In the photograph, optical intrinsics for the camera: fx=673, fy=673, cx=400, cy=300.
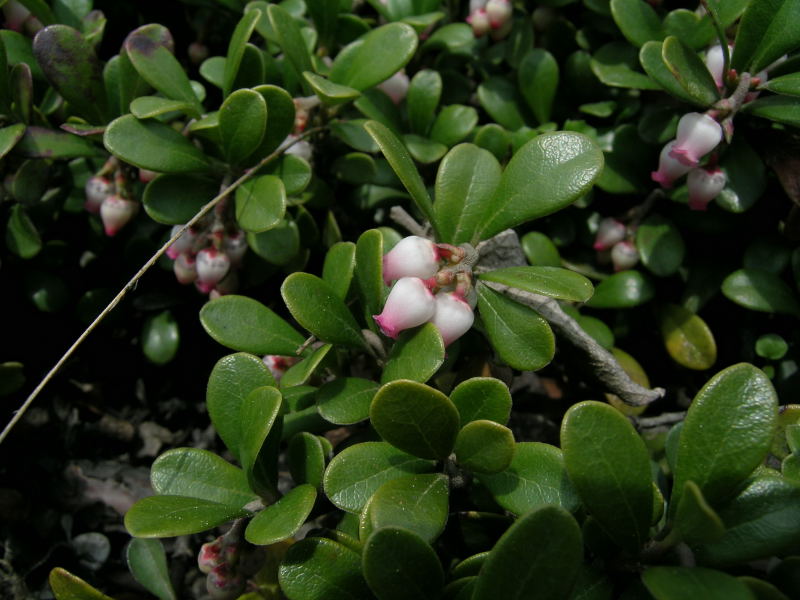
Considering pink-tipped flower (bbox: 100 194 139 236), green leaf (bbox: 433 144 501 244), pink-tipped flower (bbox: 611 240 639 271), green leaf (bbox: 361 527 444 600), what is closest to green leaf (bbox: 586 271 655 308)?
pink-tipped flower (bbox: 611 240 639 271)

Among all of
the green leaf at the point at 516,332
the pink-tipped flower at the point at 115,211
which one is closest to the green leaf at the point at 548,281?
the green leaf at the point at 516,332

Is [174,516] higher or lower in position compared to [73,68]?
lower

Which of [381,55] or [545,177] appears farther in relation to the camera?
[381,55]

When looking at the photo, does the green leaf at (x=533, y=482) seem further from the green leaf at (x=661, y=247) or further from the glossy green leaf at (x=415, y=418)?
the green leaf at (x=661, y=247)

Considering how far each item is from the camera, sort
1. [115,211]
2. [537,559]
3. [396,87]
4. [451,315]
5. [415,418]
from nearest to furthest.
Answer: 1. [537,559]
2. [415,418]
3. [451,315]
4. [115,211]
5. [396,87]

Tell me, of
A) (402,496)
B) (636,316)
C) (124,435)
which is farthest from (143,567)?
(636,316)

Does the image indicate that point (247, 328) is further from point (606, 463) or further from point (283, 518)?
point (606, 463)

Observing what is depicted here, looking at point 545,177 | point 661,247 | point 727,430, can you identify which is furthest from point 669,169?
point 727,430

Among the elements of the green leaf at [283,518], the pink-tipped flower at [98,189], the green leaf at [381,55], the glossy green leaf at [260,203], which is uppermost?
the green leaf at [381,55]

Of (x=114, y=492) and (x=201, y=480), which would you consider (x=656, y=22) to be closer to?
(x=201, y=480)
